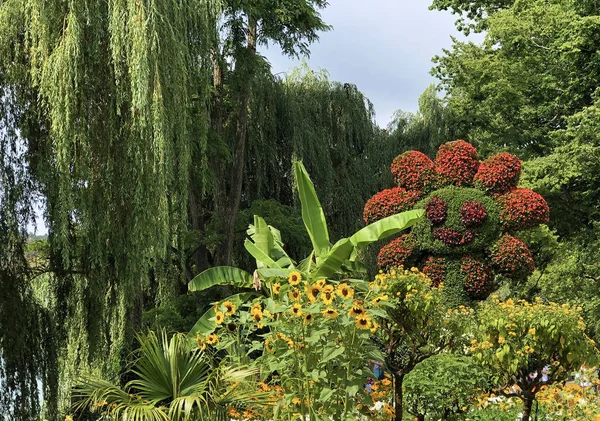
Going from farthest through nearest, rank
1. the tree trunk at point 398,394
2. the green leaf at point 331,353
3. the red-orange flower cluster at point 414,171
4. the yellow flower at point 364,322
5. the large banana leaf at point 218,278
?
the red-orange flower cluster at point 414,171 < the large banana leaf at point 218,278 < the tree trunk at point 398,394 < the yellow flower at point 364,322 < the green leaf at point 331,353

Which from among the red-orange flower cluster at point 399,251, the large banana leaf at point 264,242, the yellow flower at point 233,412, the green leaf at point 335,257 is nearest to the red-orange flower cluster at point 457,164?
the red-orange flower cluster at point 399,251

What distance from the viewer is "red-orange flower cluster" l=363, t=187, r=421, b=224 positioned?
402 inches

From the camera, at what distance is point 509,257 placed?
9.74 metres

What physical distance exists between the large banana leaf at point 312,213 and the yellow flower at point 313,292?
2.96 metres

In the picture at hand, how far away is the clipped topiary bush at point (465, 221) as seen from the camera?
9789mm

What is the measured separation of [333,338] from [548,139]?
461 inches

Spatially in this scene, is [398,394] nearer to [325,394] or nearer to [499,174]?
[325,394]

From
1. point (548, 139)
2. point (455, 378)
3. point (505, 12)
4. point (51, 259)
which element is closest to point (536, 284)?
point (548, 139)

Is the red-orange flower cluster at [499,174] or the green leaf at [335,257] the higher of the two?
the red-orange flower cluster at [499,174]

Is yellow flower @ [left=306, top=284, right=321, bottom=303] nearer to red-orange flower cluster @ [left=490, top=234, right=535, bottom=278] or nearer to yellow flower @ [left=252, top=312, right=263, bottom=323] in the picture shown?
yellow flower @ [left=252, top=312, right=263, bottom=323]

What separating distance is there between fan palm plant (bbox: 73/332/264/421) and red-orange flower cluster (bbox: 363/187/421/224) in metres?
6.40

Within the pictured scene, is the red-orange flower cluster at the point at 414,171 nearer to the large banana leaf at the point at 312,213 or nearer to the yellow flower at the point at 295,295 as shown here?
the large banana leaf at the point at 312,213

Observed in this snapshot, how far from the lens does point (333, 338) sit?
3.90 meters

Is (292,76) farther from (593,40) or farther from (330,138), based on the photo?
(593,40)
